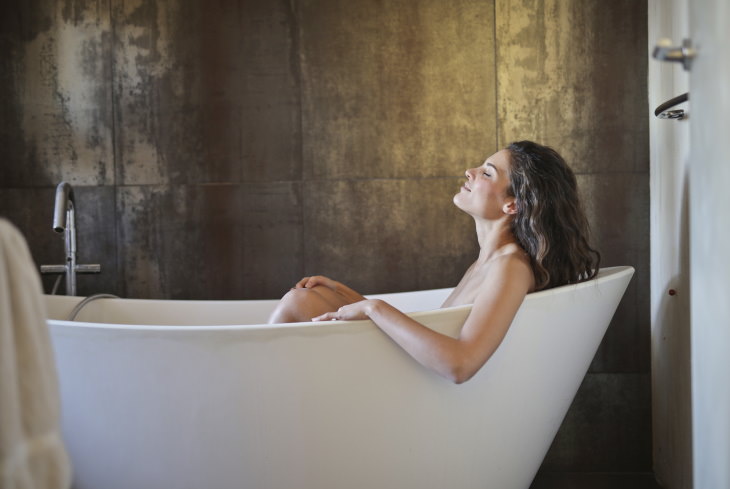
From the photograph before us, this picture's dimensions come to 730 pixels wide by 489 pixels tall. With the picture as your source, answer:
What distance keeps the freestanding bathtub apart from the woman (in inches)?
2.4

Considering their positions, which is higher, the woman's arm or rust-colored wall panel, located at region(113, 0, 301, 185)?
rust-colored wall panel, located at region(113, 0, 301, 185)

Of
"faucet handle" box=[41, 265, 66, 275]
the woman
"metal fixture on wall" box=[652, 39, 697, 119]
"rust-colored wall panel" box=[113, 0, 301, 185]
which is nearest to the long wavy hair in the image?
the woman

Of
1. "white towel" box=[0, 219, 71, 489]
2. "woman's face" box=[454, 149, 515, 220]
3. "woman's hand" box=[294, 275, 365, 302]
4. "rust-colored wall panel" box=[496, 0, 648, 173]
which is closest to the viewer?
"white towel" box=[0, 219, 71, 489]

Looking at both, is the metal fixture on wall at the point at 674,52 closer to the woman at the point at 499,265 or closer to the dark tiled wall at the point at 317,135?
the woman at the point at 499,265

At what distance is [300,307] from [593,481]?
132 centimetres

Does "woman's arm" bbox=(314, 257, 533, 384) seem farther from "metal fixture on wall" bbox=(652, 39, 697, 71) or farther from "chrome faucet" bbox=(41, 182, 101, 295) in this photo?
"chrome faucet" bbox=(41, 182, 101, 295)

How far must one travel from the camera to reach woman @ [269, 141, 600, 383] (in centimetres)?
135

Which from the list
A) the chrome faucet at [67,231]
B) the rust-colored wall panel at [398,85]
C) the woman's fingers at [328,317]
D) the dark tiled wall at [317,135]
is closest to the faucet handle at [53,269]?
the chrome faucet at [67,231]

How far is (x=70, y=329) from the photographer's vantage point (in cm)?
141

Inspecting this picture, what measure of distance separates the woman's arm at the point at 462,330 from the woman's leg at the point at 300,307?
199mm

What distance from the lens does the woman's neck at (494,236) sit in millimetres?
1712

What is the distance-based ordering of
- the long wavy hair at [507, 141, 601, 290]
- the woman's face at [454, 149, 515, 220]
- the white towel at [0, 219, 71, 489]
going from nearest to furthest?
the white towel at [0, 219, 71, 489]
the long wavy hair at [507, 141, 601, 290]
the woman's face at [454, 149, 515, 220]

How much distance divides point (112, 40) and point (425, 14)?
1208 millimetres

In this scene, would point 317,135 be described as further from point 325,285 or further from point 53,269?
point 53,269
